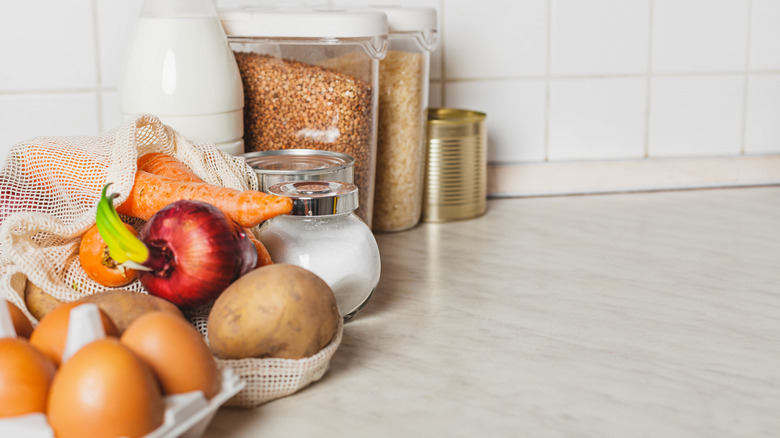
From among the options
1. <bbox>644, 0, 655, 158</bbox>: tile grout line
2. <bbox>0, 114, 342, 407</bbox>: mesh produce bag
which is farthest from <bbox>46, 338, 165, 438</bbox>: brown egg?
<bbox>644, 0, 655, 158</bbox>: tile grout line

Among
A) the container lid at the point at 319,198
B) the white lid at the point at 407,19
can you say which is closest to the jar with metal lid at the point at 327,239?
the container lid at the point at 319,198

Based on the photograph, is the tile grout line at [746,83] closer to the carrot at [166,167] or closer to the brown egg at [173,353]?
the carrot at [166,167]

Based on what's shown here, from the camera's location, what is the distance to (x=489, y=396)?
56 cm

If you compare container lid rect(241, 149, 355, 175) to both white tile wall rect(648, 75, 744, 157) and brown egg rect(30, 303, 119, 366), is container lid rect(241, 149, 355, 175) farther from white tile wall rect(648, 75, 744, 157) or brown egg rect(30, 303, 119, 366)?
white tile wall rect(648, 75, 744, 157)

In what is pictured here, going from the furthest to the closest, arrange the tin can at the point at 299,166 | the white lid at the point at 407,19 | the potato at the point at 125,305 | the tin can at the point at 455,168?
the tin can at the point at 455,168
the white lid at the point at 407,19
the tin can at the point at 299,166
the potato at the point at 125,305

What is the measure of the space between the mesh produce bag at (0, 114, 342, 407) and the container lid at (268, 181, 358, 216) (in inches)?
3.3

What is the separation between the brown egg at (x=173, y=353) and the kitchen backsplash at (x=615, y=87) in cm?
73

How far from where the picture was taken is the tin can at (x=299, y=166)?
0.73 meters

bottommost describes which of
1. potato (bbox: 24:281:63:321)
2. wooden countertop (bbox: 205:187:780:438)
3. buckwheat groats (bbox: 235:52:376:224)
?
wooden countertop (bbox: 205:187:780:438)

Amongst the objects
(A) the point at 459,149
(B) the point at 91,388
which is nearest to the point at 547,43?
(A) the point at 459,149

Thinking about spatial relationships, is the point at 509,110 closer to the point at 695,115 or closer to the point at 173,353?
the point at 695,115

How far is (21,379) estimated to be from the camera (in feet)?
1.40

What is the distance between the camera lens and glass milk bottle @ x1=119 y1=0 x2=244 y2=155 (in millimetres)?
797

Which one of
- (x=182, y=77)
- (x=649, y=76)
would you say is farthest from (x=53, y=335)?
(x=649, y=76)
